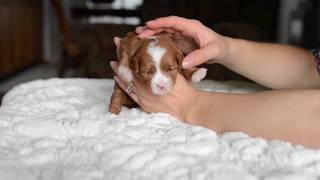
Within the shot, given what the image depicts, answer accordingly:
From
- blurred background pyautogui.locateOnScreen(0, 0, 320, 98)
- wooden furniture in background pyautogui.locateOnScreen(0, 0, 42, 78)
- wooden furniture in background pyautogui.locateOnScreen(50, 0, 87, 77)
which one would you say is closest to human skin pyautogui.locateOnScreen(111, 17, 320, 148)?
blurred background pyautogui.locateOnScreen(0, 0, 320, 98)

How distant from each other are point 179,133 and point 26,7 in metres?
3.78

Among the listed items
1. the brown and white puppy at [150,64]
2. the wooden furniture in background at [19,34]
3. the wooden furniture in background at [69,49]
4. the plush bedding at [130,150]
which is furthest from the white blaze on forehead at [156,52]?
the wooden furniture in background at [19,34]

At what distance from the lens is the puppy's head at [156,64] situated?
37.0 inches

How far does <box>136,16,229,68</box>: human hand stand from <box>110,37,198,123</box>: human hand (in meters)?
0.05

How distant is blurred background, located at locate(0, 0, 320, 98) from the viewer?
8.80 ft

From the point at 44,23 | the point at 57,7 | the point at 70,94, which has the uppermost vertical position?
the point at 70,94

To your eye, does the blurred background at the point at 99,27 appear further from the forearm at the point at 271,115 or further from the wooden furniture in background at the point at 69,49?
the forearm at the point at 271,115

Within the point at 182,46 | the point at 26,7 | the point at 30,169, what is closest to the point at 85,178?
the point at 30,169

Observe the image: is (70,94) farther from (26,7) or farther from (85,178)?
(26,7)

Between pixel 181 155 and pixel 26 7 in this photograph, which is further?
pixel 26 7

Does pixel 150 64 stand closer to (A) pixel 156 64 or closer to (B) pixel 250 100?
(A) pixel 156 64

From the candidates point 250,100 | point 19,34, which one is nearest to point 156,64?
point 250,100

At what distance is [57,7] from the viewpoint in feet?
11.7

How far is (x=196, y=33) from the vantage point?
96 cm
